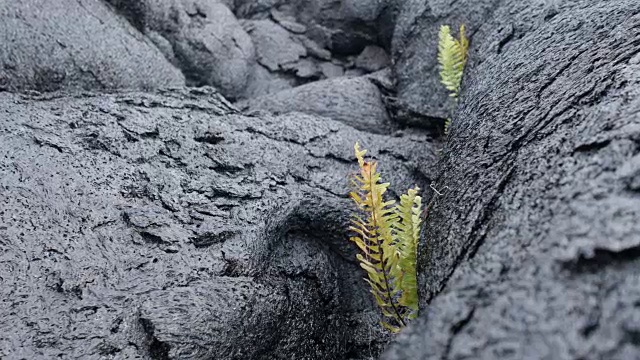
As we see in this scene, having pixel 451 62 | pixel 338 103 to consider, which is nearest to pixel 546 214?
pixel 451 62

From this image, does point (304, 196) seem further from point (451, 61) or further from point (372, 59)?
point (372, 59)

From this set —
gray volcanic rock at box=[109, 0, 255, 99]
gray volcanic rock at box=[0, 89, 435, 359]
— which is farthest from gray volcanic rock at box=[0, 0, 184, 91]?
gray volcanic rock at box=[0, 89, 435, 359]

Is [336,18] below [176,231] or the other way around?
the other way around

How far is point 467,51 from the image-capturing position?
3.30 meters

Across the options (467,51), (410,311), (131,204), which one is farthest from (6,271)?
(467,51)

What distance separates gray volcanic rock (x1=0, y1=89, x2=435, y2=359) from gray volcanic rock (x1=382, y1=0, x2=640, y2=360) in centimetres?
65

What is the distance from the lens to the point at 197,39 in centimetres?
410

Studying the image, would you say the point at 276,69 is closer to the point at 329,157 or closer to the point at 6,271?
the point at 329,157

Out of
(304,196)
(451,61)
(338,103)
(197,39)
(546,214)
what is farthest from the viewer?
(197,39)

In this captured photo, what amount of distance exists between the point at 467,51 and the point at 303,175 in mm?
1381

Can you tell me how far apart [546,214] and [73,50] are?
2.88m

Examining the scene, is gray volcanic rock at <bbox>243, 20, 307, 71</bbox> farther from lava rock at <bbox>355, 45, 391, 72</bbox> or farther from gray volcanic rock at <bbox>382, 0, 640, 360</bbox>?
gray volcanic rock at <bbox>382, 0, 640, 360</bbox>

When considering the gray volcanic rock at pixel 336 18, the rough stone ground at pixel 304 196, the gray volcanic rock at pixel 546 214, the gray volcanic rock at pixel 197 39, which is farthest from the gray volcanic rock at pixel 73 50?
the gray volcanic rock at pixel 546 214

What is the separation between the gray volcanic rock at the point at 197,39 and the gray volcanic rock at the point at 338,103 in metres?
0.44
